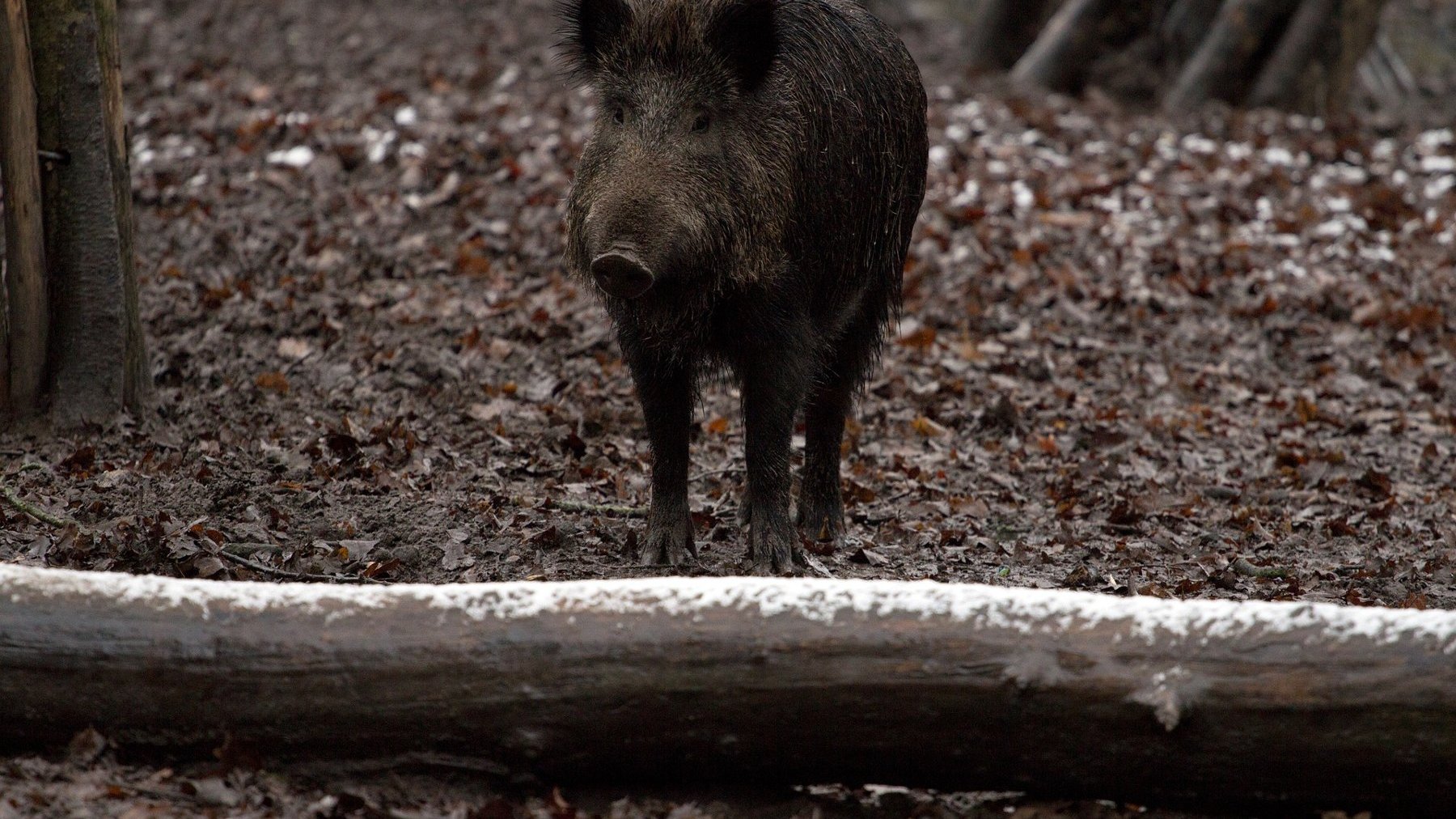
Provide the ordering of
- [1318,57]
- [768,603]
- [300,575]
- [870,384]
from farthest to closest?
[1318,57], [870,384], [300,575], [768,603]

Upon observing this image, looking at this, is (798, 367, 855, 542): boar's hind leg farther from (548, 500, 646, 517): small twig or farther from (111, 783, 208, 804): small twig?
(111, 783, 208, 804): small twig

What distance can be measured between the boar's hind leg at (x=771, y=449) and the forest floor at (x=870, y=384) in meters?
0.22

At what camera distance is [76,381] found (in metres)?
5.46

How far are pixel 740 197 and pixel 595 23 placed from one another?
2.46 feet

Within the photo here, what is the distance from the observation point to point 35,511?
4703 millimetres

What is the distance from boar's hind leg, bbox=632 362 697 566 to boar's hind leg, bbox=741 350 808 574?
0.23m

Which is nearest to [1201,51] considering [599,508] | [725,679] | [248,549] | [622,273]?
[599,508]

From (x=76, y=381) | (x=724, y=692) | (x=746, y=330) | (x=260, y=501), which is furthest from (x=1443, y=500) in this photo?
(x=76, y=381)

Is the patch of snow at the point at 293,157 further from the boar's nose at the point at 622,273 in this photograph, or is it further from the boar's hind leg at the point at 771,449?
the boar's nose at the point at 622,273

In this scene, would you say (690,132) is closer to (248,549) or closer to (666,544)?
(666,544)

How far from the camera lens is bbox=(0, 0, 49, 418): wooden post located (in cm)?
505

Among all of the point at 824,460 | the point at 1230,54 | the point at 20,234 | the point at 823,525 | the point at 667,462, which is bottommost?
the point at 823,525

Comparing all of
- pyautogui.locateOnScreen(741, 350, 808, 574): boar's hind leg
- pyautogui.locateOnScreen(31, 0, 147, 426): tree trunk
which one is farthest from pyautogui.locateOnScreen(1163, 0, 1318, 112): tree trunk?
pyautogui.locateOnScreen(31, 0, 147, 426): tree trunk

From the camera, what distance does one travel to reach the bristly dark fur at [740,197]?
175 inches
